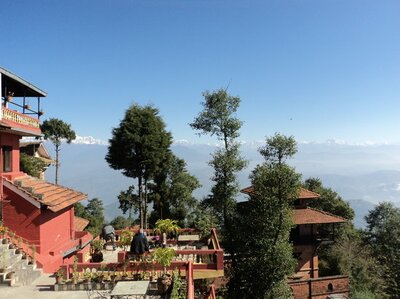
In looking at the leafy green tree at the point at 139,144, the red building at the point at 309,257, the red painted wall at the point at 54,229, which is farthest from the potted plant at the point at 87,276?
the leafy green tree at the point at 139,144

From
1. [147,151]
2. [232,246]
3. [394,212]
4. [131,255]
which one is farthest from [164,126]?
[394,212]

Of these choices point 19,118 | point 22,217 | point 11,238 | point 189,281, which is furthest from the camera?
point 19,118

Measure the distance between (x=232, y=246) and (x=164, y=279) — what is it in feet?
48.4

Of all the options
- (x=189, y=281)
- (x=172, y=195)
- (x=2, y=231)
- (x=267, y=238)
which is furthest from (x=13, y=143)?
(x=172, y=195)

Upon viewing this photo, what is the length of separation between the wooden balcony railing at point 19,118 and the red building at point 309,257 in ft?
60.9

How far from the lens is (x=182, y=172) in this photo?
44.0m

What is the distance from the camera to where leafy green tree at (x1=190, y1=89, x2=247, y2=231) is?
29.6 meters

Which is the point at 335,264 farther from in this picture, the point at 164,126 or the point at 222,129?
the point at 164,126

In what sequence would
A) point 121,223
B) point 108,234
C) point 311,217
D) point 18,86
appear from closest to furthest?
1. point 108,234
2. point 18,86
3. point 311,217
4. point 121,223

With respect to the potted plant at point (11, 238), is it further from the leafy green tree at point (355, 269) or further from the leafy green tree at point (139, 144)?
the leafy green tree at point (355, 269)

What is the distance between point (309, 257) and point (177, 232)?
18.4 m

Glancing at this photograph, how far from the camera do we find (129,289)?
13.0 metres

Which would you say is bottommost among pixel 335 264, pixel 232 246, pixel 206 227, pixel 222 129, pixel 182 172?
pixel 335 264

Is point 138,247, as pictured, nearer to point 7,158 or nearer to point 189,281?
point 189,281
